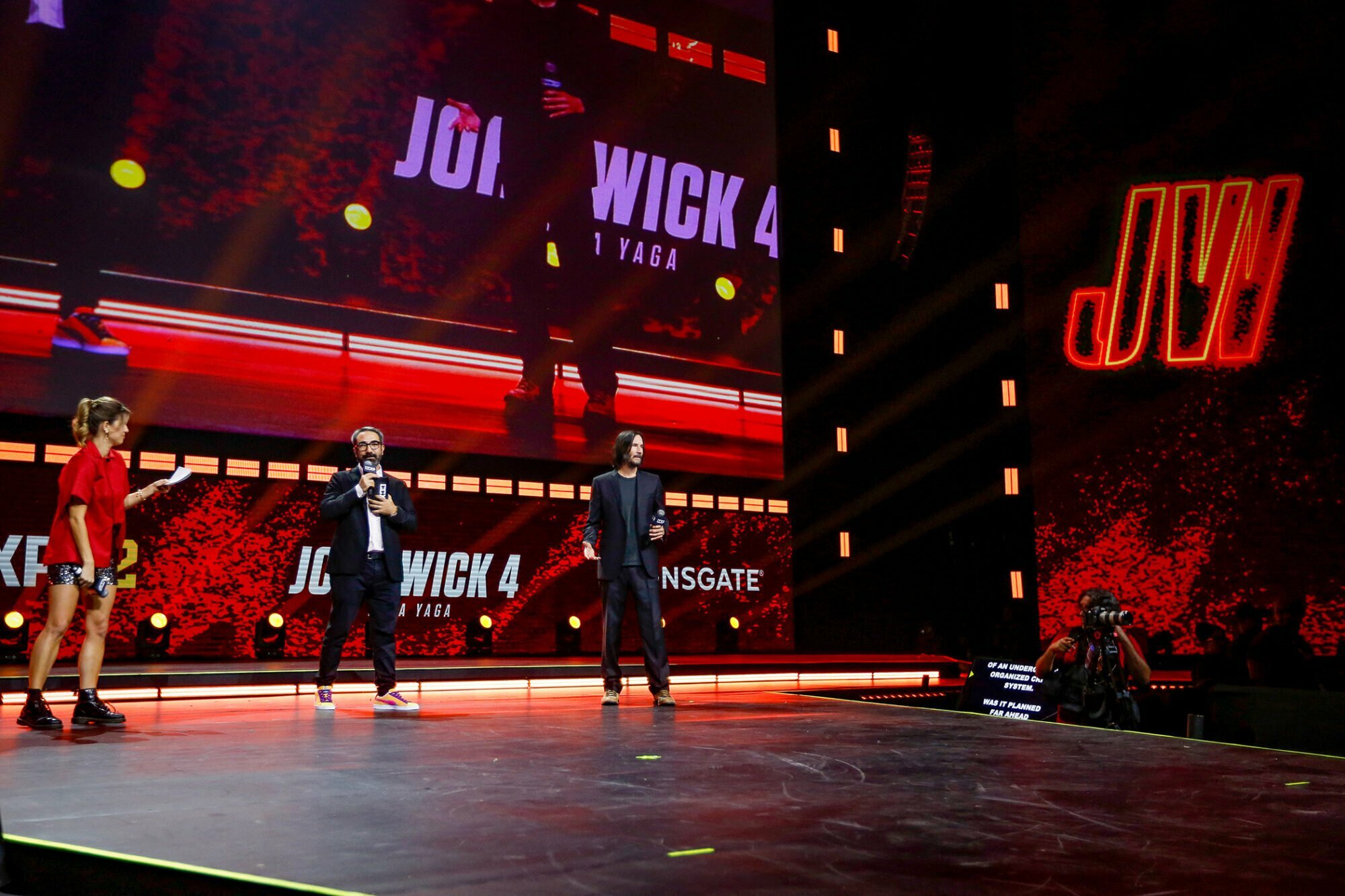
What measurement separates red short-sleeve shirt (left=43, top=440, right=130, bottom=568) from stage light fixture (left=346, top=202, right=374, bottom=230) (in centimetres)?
393

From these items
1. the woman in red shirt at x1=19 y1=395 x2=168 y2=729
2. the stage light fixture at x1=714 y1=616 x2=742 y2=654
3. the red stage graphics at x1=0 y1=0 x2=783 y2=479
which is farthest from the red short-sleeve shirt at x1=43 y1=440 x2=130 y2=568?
the stage light fixture at x1=714 y1=616 x2=742 y2=654

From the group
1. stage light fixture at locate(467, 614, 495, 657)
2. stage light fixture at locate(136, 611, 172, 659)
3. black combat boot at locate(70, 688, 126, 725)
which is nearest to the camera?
black combat boot at locate(70, 688, 126, 725)

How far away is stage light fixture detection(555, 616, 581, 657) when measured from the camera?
28.2 feet

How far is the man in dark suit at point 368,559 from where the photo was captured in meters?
4.72

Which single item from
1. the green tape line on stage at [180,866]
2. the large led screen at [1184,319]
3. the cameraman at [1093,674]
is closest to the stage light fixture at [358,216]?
the cameraman at [1093,674]

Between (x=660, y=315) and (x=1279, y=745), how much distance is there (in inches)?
232

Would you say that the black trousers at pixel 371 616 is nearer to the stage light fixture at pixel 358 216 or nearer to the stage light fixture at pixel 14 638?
the stage light fixture at pixel 14 638

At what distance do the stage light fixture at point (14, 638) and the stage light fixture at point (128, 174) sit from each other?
287 cm

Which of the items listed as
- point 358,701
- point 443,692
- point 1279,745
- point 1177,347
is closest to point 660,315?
point 443,692

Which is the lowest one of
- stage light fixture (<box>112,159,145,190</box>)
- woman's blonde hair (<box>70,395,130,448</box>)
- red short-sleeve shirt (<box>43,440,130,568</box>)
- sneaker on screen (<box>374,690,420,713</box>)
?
sneaker on screen (<box>374,690,420,713</box>)

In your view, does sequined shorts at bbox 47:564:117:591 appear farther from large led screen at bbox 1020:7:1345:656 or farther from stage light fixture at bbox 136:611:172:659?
large led screen at bbox 1020:7:1345:656

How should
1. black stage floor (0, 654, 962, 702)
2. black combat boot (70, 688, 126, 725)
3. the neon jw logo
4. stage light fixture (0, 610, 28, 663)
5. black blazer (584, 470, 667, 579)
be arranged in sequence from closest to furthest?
black combat boot (70, 688, 126, 725) → black blazer (584, 470, 667, 579) → black stage floor (0, 654, 962, 702) → stage light fixture (0, 610, 28, 663) → the neon jw logo

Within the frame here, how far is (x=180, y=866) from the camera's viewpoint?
5.39 feet

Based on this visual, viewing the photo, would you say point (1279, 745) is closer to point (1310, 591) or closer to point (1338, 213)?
point (1310, 591)
